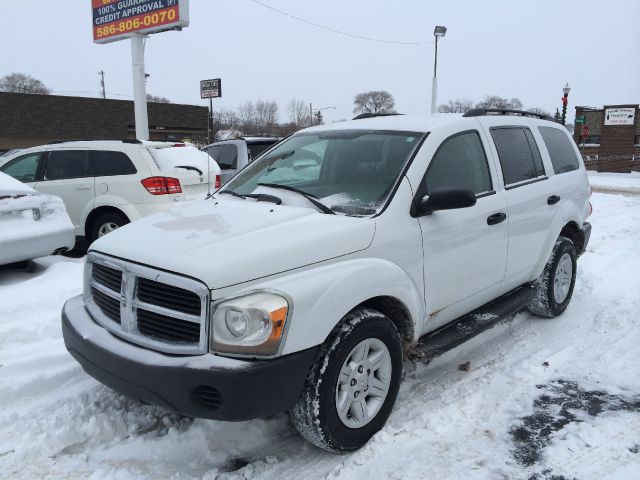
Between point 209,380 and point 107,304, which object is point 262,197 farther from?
point 209,380

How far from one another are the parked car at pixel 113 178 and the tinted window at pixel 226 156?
187 cm

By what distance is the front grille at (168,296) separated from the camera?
2500 mm

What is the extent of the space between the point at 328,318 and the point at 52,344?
254 centimetres

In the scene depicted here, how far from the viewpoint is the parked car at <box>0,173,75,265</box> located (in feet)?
17.4

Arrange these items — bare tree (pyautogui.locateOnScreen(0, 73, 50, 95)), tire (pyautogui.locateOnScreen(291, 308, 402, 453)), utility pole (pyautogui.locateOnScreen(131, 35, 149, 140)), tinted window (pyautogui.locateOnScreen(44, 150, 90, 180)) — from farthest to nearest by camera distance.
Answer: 1. bare tree (pyautogui.locateOnScreen(0, 73, 50, 95))
2. utility pole (pyautogui.locateOnScreen(131, 35, 149, 140))
3. tinted window (pyautogui.locateOnScreen(44, 150, 90, 180))
4. tire (pyautogui.locateOnScreen(291, 308, 402, 453))

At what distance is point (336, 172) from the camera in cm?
366

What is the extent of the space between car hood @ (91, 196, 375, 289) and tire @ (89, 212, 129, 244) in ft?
14.4

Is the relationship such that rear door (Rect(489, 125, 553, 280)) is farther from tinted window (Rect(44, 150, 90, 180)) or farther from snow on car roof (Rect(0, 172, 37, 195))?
tinted window (Rect(44, 150, 90, 180))

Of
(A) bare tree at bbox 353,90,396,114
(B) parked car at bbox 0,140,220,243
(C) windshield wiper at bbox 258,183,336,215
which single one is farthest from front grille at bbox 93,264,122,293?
(A) bare tree at bbox 353,90,396,114

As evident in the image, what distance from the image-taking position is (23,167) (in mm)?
7992

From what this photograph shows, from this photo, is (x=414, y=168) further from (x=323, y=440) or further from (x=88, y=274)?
(x=88, y=274)

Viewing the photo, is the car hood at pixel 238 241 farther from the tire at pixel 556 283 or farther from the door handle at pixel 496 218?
the tire at pixel 556 283

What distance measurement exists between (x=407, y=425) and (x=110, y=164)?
19.6 feet

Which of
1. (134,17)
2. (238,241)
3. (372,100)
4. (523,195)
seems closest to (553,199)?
(523,195)
